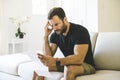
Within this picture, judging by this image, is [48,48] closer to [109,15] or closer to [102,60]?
[102,60]

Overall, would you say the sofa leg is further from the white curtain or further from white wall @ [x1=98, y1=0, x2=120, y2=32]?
white wall @ [x1=98, y1=0, x2=120, y2=32]

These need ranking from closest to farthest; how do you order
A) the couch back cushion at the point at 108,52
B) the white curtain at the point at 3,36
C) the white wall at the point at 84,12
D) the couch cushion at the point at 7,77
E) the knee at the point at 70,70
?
the knee at the point at 70,70 → the couch back cushion at the point at 108,52 → the couch cushion at the point at 7,77 → the white curtain at the point at 3,36 → the white wall at the point at 84,12

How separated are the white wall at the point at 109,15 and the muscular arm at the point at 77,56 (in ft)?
9.24

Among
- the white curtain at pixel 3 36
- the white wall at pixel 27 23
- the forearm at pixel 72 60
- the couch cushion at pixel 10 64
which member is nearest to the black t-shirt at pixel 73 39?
the forearm at pixel 72 60

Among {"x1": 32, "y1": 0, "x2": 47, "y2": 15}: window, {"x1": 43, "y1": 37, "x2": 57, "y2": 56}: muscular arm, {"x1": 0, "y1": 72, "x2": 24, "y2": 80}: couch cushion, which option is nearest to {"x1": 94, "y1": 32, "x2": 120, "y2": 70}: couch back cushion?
{"x1": 43, "y1": 37, "x2": 57, "y2": 56}: muscular arm

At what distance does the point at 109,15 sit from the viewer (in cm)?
491

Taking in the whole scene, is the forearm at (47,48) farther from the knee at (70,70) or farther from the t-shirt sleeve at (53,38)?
the knee at (70,70)

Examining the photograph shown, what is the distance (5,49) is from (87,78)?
2.69 m

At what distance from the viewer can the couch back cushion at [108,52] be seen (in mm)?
2225

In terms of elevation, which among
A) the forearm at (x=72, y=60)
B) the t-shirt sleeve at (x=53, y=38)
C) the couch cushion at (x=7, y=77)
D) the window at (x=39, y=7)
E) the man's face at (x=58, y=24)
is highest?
the window at (x=39, y=7)

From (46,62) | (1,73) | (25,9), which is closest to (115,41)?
(46,62)

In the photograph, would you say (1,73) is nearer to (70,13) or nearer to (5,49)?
(5,49)

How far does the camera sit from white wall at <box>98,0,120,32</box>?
15.5ft

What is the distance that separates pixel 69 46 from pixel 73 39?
0.39 feet
